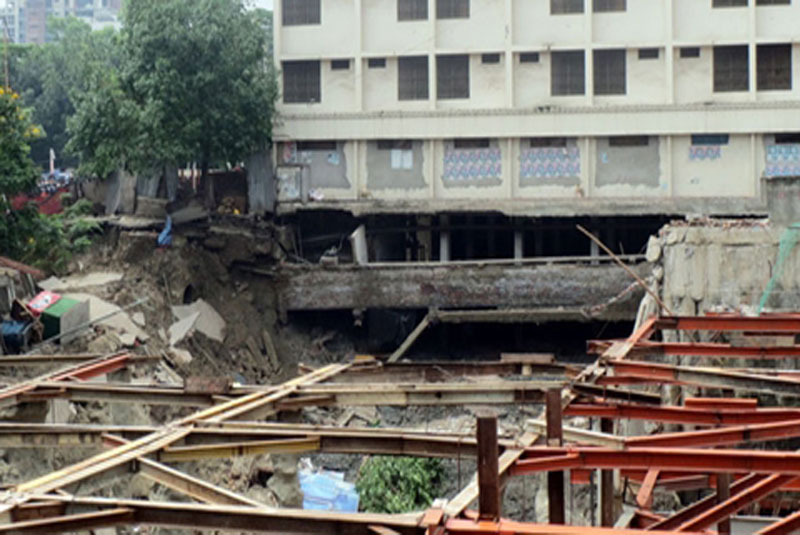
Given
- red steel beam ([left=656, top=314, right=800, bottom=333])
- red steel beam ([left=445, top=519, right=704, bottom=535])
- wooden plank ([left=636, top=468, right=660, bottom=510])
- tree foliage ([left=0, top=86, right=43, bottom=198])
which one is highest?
tree foliage ([left=0, top=86, right=43, bottom=198])

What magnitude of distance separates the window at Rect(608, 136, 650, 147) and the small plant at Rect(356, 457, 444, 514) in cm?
1610

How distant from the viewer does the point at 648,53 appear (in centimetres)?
3503

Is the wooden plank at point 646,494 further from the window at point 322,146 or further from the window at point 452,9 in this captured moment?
the window at point 452,9

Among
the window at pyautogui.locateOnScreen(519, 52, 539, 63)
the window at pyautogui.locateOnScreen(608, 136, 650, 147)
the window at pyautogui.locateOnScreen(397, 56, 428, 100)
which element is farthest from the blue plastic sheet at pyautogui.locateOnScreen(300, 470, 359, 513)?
the window at pyautogui.locateOnScreen(519, 52, 539, 63)

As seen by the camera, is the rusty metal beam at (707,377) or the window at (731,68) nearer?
the rusty metal beam at (707,377)

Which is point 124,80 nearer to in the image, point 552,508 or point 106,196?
point 106,196

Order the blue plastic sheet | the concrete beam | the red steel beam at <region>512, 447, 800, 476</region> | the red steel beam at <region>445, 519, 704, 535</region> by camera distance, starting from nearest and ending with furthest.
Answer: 1. the red steel beam at <region>445, 519, 704, 535</region>
2. the red steel beam at <region>512, 447, 800, 476</region>
3. the blue plastic sheet
4. the concrete beam

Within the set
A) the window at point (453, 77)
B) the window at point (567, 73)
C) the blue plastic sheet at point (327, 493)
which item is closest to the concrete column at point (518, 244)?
the window at point (567, 73)

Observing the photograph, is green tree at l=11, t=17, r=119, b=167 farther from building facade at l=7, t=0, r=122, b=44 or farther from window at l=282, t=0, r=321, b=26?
building facade at l=7, t=0, r=122, b=44

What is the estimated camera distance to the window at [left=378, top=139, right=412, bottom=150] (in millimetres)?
35875

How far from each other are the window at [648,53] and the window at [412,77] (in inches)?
246

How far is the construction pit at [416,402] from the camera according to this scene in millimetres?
8070

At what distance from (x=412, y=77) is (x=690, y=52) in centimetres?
809

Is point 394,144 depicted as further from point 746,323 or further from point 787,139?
point 746,323
